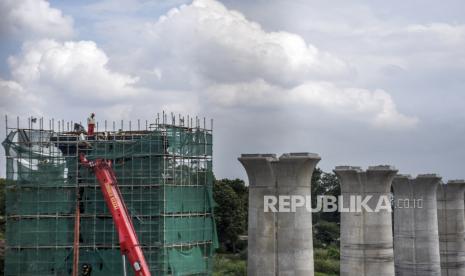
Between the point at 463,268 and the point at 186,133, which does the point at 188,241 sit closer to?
the point at 186,133

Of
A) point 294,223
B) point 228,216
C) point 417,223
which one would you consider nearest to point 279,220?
point 294,223

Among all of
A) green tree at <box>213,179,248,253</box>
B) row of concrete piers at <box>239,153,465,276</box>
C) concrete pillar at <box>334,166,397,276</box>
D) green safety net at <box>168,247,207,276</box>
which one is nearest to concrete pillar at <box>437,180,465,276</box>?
row of concrete piers at <box>239,153,465,276</box>

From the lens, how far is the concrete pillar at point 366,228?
4334 cm

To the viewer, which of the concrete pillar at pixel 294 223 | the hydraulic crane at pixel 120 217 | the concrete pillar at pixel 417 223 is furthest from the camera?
the concrete pillar at pixel 417 223

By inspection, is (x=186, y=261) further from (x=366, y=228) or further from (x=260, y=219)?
(x=366, y=228)

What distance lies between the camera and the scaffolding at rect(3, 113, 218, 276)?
33938mm

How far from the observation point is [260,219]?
37.5 m

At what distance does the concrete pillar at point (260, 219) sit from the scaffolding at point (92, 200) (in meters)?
3.34

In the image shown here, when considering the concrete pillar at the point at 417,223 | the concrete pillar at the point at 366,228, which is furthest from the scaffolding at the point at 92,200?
the concrete pillar at the point at 417,223

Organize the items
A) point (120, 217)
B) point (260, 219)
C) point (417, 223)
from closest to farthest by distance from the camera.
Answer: point (120, 217) → point (260, 219) → point (417, 223)

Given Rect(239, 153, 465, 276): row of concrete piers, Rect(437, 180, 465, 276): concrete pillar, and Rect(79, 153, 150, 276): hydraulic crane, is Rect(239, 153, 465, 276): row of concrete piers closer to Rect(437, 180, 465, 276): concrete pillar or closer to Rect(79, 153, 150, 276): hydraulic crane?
Rect(437, 180, 465, 276): concrete pillar

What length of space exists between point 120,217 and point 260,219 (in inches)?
349

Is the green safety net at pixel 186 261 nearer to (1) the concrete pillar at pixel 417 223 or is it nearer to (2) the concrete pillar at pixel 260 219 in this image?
(2) the concrete pillar at pixel 260 219

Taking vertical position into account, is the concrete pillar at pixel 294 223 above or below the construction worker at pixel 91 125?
below
